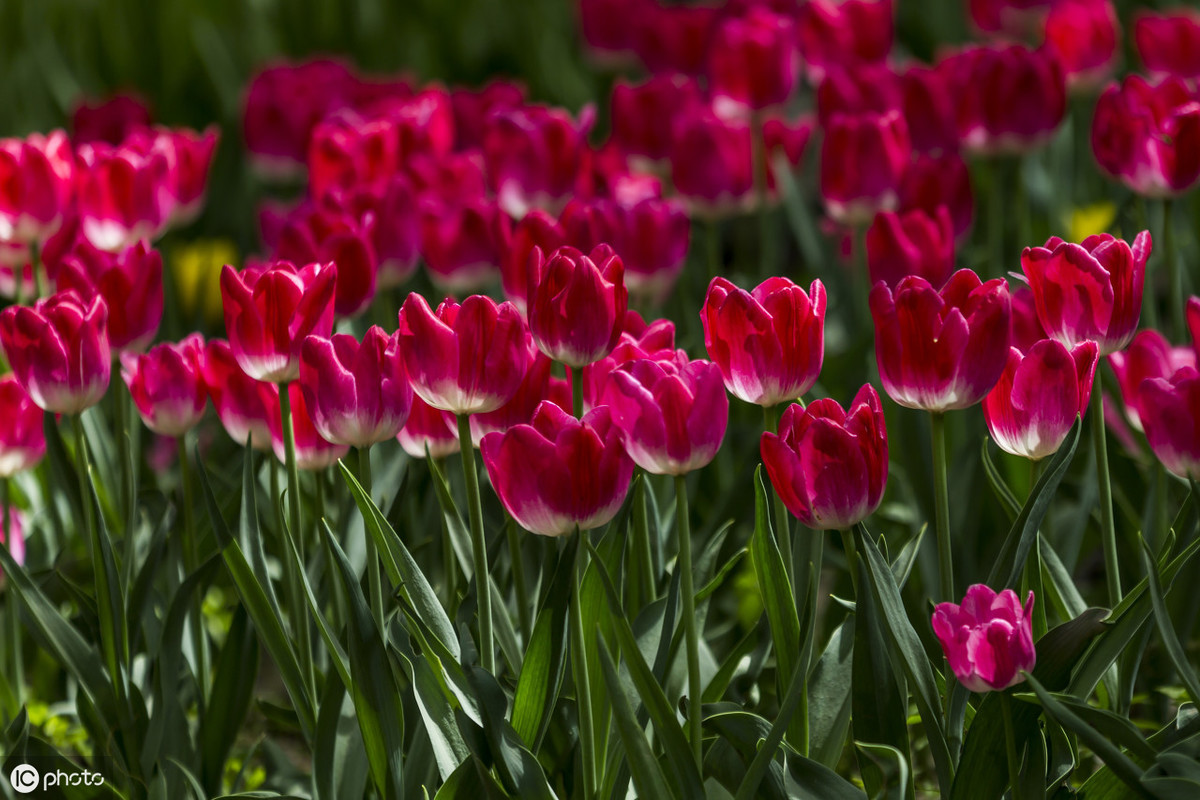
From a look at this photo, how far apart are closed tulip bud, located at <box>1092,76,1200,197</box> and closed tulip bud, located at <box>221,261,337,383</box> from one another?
1.13 metres

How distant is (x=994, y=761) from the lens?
1.22 metres

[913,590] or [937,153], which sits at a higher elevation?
[937,153]

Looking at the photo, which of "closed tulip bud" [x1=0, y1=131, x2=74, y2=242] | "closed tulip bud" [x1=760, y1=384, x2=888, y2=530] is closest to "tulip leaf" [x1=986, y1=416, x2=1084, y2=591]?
"closed tulip bud" [x1=760, y1=384, x2=888, y2=530]

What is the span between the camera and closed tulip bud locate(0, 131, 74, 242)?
197 centimetres

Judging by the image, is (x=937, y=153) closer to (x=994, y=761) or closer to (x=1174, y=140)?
(x=1174, y=140)

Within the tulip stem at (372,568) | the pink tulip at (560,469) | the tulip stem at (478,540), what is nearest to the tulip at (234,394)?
the tulip stem at (372,568)

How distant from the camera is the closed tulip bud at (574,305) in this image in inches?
50.8

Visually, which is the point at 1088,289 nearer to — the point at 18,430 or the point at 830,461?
the point at 830,461

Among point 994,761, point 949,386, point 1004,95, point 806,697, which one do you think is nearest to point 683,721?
point 806,697

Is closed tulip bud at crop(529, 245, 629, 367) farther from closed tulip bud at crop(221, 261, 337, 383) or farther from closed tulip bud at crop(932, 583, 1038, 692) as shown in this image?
closed tulip bud at crop(932, 583, 1038, 692)

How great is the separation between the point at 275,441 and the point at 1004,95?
1.42 m

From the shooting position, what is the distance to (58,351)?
147cm

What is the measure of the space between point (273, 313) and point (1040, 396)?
2.59 feet

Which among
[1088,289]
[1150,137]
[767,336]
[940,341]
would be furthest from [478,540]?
[1150,137]
